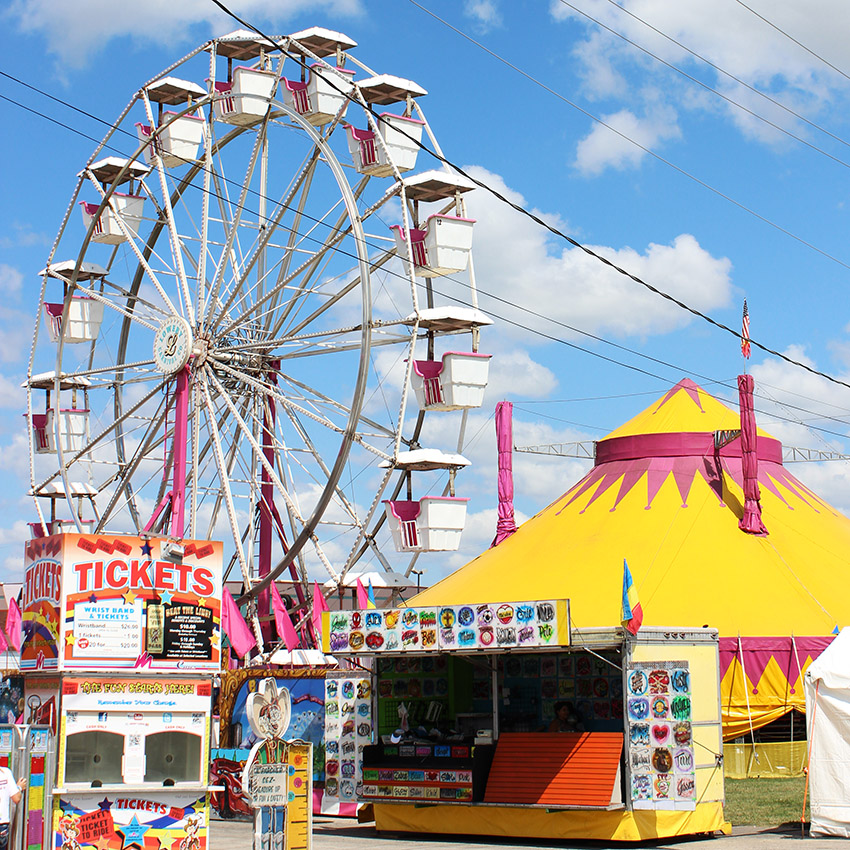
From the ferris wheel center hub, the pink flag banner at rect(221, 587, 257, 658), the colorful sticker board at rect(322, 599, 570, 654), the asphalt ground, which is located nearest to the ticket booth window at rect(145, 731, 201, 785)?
the asphalt ground

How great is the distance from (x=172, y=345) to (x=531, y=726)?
364 inches

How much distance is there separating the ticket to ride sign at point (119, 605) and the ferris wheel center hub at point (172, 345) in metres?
9.93

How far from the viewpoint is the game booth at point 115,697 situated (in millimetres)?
10875

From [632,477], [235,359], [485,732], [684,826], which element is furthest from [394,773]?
[632,477]

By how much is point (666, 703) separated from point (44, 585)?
21.9ft

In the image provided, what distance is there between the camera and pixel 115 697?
36.8ft

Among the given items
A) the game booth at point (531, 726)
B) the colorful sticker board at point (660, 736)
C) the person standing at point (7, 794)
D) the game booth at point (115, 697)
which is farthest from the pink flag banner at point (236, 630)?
the person standing at point (7, 794)

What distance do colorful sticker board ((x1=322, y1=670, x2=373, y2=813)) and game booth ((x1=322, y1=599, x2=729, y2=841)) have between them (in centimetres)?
3

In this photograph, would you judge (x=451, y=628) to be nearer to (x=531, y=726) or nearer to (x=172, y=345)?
(x=531, y=726)

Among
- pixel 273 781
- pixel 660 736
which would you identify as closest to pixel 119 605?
pixel 273 781

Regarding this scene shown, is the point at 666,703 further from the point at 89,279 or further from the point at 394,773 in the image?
the point at 89,279

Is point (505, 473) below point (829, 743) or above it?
above

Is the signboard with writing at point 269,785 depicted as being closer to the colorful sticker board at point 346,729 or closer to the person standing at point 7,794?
the person standing at point 7,794

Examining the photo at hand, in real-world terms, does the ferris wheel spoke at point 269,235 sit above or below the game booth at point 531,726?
above
